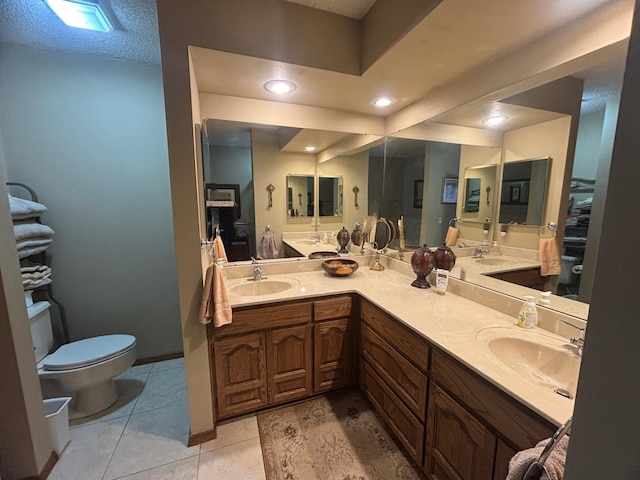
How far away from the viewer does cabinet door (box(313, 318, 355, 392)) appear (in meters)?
1.85

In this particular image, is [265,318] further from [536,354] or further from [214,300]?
[536,354]

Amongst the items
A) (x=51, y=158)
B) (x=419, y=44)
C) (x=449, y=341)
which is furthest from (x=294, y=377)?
(x=51, y=158)

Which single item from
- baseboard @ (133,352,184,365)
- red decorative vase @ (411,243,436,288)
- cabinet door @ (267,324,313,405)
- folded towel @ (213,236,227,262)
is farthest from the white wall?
red decorative vase @ (411,243,436,288)

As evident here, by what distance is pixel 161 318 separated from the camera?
2.41m

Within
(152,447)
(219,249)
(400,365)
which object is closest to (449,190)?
(400,365)

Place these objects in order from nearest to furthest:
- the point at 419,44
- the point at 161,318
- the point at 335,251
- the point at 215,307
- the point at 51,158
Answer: the point at 419,44
the point at 215,307
the point at 51,158
the point at 161,318
the point at 335,251

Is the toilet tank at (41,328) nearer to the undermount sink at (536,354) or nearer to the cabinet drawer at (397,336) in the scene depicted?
the cabinet drawer at (397,336)

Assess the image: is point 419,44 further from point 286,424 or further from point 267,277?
point 286,424

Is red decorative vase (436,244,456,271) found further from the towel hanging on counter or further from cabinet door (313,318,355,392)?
the towel hanging on counter

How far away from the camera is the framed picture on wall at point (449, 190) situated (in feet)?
6.13

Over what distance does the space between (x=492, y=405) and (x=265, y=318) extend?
47.8 inches

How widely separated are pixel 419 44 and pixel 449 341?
1419 millimetres

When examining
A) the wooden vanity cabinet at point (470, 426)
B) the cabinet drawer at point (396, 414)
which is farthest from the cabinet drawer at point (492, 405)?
the cabinet drawer at point (396, 414)

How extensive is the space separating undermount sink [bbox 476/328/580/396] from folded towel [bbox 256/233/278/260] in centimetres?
161
